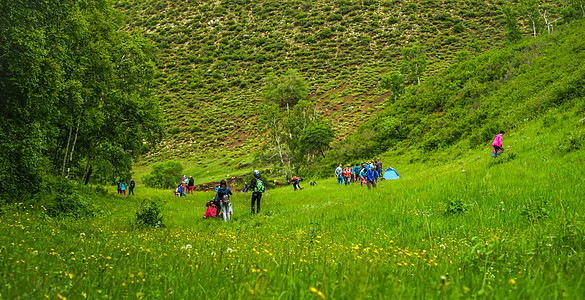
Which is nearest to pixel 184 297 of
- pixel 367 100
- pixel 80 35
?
pixel 80 35

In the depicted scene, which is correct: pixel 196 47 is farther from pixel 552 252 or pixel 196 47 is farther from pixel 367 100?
pixel 552 252

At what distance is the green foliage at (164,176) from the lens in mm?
54031

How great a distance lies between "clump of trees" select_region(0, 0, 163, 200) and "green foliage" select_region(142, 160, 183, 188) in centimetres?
Answer: 2326

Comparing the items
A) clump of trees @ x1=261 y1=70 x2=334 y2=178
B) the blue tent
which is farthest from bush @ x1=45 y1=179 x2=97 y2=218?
clump of trees @ x1=261 y1=70 x2=334 y2=178

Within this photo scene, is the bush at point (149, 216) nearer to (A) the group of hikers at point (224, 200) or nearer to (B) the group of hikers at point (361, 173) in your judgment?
(A) the group of hikers at point (224, 200)

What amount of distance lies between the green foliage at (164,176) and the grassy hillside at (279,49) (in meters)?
14.3

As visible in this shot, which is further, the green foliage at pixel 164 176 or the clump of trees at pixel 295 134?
the green foliage at pixel 164 176

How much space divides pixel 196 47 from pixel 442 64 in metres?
82.0

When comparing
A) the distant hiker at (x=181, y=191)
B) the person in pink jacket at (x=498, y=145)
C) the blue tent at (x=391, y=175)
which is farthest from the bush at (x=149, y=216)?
the distant hiker at (x=181, y=191)

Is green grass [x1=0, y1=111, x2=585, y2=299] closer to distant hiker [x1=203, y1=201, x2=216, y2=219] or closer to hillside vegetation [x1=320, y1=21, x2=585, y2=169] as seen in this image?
distant hiker [x1=203, y1=201, x2=216, y2=219]

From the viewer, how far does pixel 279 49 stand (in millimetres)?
106438

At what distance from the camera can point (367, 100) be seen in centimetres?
6706

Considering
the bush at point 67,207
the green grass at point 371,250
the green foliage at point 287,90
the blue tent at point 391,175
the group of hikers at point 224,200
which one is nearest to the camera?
the green grass at point 371,250

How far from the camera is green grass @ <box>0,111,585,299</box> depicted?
2.46 meters
